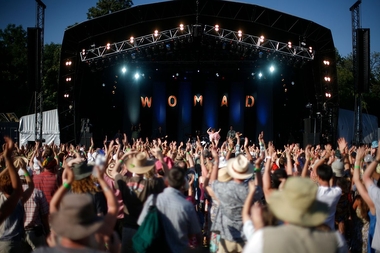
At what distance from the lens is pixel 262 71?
85.7 ft

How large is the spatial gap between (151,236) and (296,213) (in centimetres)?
161

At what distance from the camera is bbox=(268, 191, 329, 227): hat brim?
2.85 meters

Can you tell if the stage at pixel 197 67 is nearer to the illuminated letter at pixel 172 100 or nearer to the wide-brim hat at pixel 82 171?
the illuminated letter at pixel 172 100

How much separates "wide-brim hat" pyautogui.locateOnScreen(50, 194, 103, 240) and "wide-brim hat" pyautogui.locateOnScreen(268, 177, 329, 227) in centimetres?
117

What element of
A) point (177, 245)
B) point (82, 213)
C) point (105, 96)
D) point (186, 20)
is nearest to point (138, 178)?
point (177, 245)

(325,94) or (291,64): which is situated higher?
(291,64)

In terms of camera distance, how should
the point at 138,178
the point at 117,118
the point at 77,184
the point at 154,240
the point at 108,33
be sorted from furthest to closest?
the point at 117,118, the point at 108,33, the point at 138,178, the point at 77,184, the point at 154,240

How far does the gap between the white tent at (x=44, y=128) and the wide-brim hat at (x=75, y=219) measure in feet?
83.2

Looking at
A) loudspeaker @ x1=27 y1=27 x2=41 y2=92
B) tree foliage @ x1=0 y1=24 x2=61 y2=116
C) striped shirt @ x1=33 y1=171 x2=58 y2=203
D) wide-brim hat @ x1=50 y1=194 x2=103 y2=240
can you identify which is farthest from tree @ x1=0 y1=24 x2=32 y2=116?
wide-brim hat @ x1=50 y1=194 x2=103 y2=240

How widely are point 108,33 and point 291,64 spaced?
8.39 meters

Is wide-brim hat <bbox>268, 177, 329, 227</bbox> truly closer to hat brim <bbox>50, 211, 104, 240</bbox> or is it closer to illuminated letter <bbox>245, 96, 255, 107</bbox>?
hat brim <bbox>50, 211, 104, 240</bbox>

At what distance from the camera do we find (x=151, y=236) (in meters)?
4.07

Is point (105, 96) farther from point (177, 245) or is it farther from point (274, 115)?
point (177, 245)

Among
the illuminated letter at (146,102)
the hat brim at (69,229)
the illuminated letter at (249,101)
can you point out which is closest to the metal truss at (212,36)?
the illuminated letter at (249,101)
